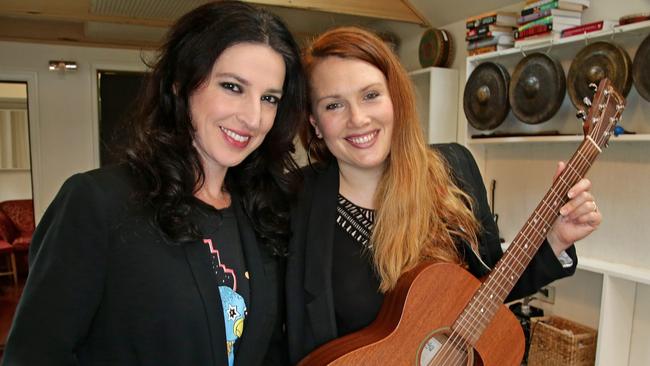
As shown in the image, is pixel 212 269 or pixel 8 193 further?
pixel 8 193

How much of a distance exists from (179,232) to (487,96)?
2.20 m

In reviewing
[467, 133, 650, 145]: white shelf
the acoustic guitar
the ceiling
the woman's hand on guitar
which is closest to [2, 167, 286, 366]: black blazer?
the acoustic guitar

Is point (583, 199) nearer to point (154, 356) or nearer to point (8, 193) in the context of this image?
point (154, 356)

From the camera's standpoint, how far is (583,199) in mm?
1185

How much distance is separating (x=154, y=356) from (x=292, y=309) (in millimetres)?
390

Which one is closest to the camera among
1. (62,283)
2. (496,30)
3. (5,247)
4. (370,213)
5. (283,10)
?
(62,283)

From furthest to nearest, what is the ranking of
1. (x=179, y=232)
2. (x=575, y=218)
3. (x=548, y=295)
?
1. (x=548, y=295)
2. (x=575, y=218)
3. (x=179, y=232)

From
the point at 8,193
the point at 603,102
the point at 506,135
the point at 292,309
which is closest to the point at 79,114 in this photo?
the point at 8,193

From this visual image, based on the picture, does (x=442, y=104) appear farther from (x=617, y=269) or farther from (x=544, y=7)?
(x=617, y=269)

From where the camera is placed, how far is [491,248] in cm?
140

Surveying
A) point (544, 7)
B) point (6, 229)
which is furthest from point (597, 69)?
point (6, 229)

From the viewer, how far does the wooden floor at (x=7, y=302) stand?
3929 millimetres

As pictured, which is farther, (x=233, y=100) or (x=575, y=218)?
(x=575, y=218)

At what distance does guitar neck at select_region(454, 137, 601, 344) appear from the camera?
4.00 feet
